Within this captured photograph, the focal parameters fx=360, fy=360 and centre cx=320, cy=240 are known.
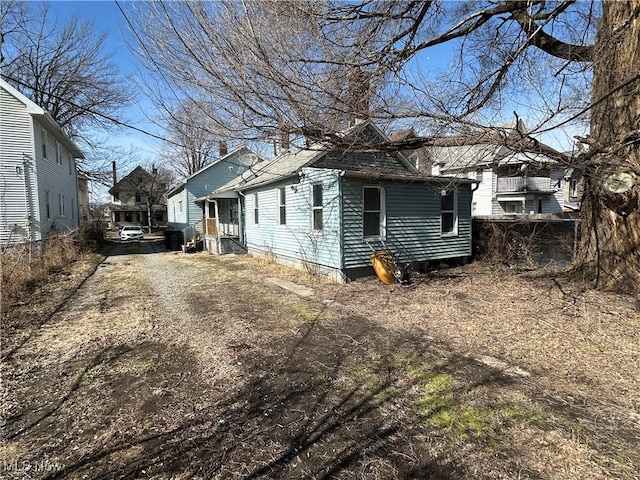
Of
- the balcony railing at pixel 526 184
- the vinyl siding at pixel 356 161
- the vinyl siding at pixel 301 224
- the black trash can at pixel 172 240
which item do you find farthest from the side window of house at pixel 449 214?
the balcony railing at pixel 526 184

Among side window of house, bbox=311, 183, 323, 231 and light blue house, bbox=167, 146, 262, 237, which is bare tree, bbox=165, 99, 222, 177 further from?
light blue house, bbox=167, 146, 262, 237

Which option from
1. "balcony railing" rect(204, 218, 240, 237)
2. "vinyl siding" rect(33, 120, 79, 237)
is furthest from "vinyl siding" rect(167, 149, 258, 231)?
"vinyl siding" rect(33, 120, 79, 237)

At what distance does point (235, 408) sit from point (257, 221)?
1189cm

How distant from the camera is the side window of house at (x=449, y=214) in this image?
37.0 feet

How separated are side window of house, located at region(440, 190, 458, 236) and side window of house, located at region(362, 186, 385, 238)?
95.7 inches

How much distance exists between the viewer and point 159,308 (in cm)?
694

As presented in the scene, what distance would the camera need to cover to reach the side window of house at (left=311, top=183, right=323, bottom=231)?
33.5ft

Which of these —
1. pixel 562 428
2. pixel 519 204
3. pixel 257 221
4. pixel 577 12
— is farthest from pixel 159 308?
pixel 519 204

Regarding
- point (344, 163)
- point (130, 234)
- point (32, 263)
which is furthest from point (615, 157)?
point (130, 234)

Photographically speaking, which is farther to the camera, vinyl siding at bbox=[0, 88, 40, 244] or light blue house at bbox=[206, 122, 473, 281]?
vinyl siding at bbox=[0, 88, 40, 244]

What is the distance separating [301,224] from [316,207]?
98 cm

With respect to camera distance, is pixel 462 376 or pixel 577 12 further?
pixel 577 12

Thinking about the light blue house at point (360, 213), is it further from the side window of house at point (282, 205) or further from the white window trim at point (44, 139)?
the white window trim at point (44, 139)

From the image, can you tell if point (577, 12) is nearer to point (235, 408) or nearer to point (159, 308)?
point (235, 408)
